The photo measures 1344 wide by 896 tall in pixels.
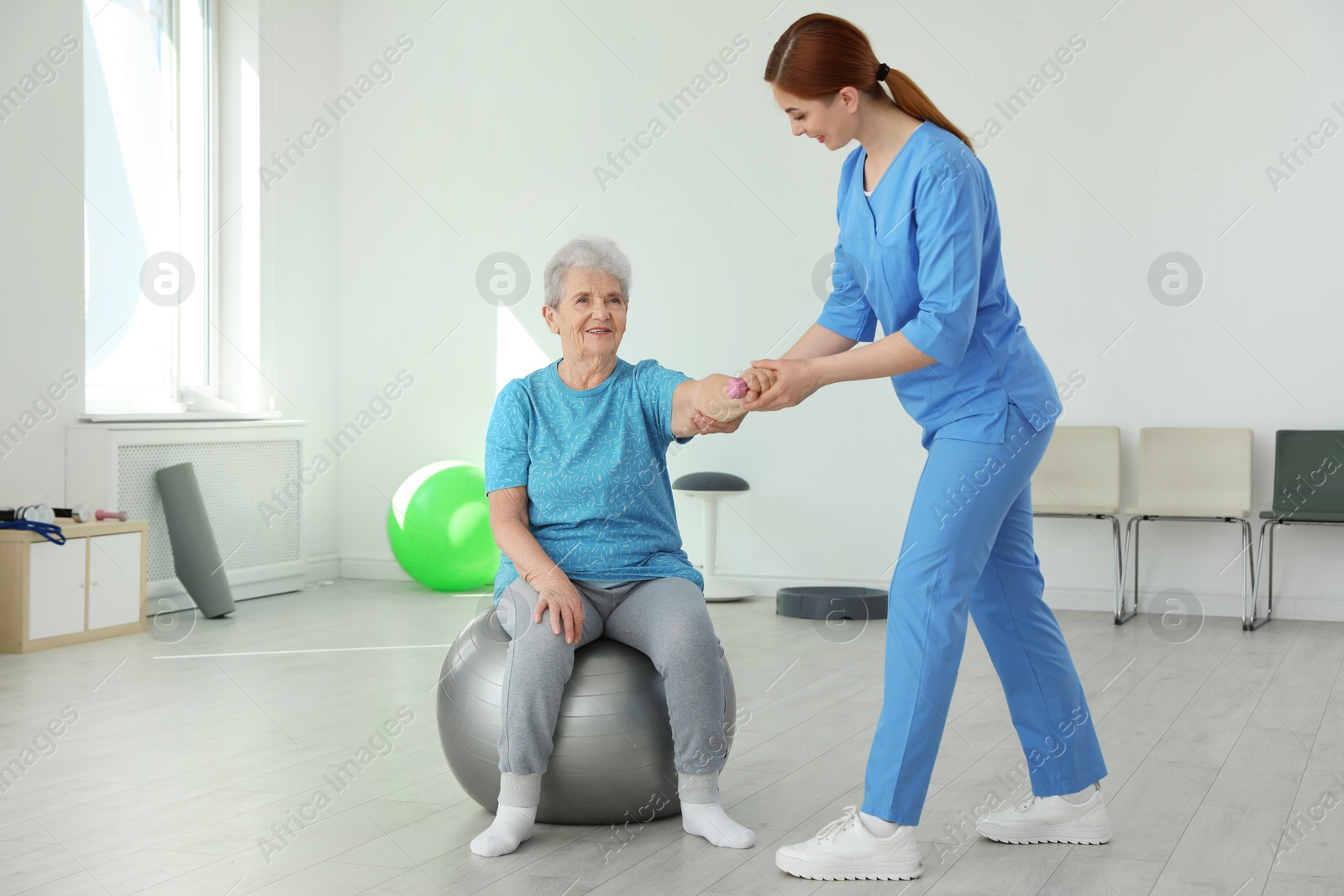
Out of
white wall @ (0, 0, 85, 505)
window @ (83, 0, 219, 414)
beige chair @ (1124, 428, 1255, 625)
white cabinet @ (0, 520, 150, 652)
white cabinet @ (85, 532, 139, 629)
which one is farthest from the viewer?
window @ (83, 0, 219, 414)

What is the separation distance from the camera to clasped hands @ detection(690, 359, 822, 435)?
6.59 ft

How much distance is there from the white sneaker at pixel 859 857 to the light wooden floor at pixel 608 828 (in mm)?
24

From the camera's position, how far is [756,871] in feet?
6.58

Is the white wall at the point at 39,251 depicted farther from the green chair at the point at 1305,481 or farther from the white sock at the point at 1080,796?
the green chair at the point at 1305,481

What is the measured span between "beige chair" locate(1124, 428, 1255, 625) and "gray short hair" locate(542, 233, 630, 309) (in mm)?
2964

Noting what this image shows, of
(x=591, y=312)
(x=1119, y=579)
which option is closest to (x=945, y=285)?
(x=591, y=312)

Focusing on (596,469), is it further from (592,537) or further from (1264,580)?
(1264,580)

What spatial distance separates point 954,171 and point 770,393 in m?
0.45

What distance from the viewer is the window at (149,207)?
16.0ft

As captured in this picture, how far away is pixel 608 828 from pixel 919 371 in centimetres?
99

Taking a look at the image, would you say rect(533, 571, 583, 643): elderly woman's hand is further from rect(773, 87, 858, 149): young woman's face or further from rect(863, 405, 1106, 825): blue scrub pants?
rect(773, 87, 858, 149): young woman's face

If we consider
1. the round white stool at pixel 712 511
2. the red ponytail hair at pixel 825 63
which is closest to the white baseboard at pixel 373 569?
the round white stool at pixel 712 511

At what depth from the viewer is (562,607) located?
2.12 m

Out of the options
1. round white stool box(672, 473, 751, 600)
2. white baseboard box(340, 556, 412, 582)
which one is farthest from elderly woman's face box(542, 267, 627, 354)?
white baseboard box(340, 556, 412, 582)
